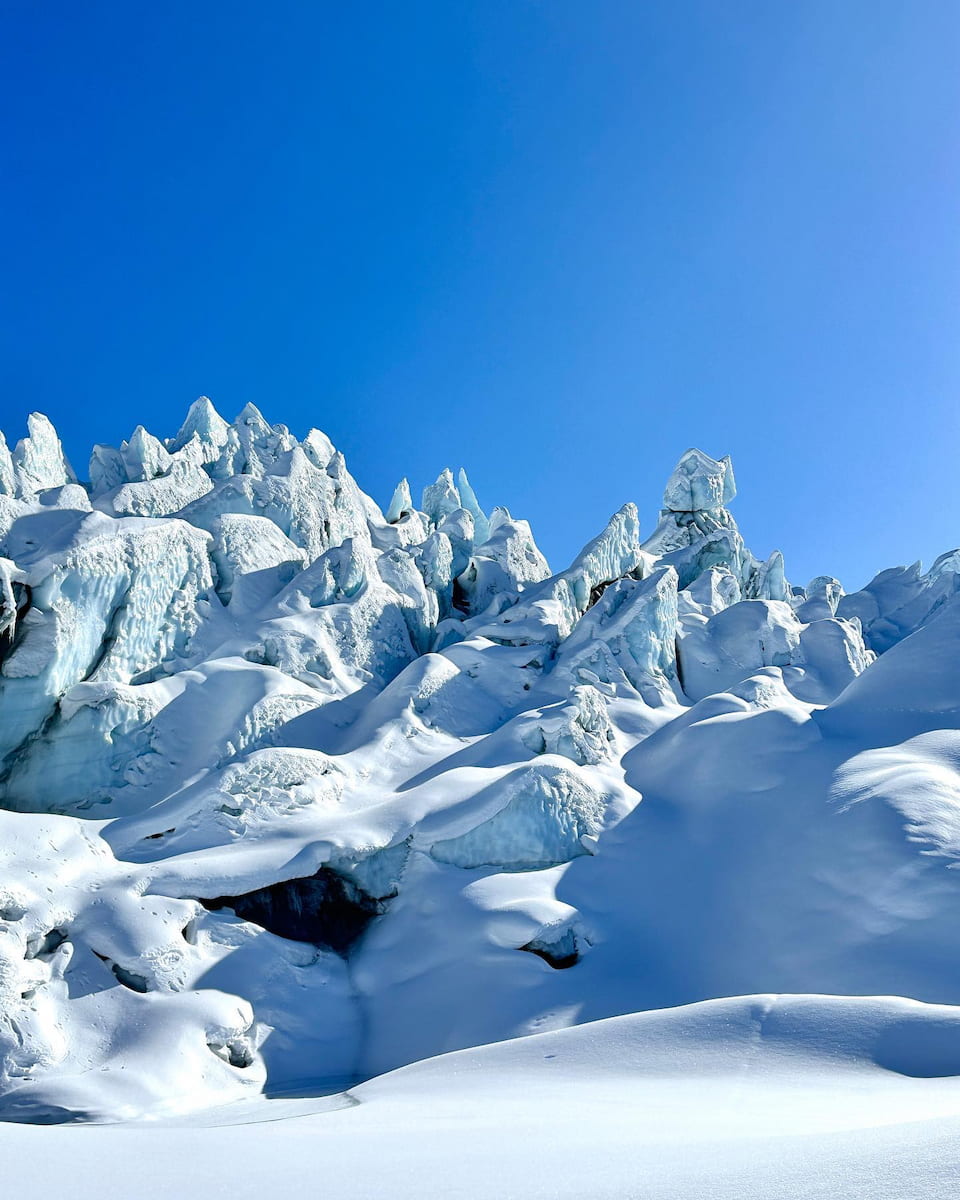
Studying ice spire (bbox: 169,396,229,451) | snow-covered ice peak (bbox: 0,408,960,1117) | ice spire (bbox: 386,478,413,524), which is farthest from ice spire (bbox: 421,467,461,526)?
snow-covered ice peak (bbox: 0,408,960,1117)

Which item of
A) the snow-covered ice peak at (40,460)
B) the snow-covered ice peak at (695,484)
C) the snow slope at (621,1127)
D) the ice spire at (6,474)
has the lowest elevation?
the snow slope at (621,1127)

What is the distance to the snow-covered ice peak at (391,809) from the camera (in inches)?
463

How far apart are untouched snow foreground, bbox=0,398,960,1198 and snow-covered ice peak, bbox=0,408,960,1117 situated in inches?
2.7

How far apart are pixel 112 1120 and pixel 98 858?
20.1ft

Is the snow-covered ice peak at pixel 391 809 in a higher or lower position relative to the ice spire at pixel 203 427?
lower

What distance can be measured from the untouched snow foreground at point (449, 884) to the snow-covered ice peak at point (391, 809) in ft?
0.23

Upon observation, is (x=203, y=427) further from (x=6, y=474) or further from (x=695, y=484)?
(x=695, y=484)

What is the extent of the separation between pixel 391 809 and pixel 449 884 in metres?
2.19

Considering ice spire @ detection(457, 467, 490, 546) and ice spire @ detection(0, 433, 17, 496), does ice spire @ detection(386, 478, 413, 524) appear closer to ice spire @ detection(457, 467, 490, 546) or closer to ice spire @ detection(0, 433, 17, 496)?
ice spire @ detection(457, 467, 490, 546)

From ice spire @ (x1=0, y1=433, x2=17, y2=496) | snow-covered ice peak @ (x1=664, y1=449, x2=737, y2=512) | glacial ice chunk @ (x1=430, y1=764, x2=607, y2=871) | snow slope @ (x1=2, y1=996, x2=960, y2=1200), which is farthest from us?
snow-covered ice peak @ (x1=664, y1=449, x2=737, y2=512)

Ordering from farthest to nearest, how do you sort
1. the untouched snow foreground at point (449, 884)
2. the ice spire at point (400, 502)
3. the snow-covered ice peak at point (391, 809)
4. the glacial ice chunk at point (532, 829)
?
the ice spire at point (400, 502), the glacial ice chunk at point (532, 829), the snow-covered ice peak at point (391, 809), the untouched snow foreground at point (449, 884)

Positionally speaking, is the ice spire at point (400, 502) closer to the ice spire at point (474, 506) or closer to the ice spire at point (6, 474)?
the ice spire at point (474, 506)

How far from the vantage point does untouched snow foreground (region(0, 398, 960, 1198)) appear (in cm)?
519

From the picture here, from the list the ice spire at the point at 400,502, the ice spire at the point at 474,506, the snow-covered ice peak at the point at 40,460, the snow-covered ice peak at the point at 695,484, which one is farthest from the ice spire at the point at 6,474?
the snow-covered ice peak at the point at 695,484
